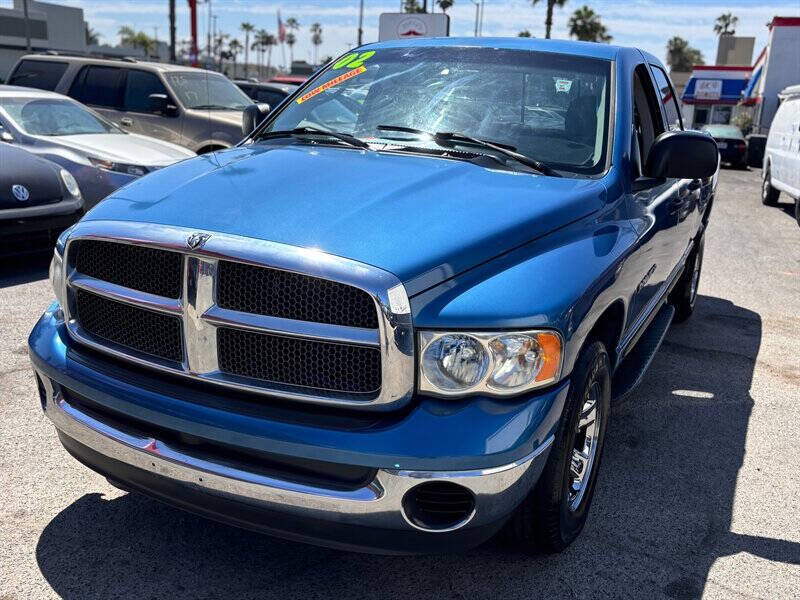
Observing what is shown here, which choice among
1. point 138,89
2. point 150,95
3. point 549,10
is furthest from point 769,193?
point 549,10

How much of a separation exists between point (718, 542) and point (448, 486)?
148cm

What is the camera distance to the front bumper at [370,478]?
2.26 metres

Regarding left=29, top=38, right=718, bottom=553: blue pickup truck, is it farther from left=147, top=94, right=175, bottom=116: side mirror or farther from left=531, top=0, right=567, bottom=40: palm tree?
left=531, top=0, right=567, bottom=40: palm tree

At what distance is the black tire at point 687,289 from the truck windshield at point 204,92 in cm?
722

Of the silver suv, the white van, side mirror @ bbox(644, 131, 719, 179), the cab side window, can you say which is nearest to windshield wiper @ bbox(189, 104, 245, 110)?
the silver suv

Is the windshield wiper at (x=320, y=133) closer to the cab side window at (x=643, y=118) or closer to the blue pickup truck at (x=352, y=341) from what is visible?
the blue pickup truck at (x=352, y=341)

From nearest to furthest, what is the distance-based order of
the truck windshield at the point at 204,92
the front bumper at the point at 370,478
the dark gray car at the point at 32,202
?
the front bumper at the point at 370,478, the dark gray car at the point at 32,202, the truck windshield at the point at 204,92

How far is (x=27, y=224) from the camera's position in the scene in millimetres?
6801

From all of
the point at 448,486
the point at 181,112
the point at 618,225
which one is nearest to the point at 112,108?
the point at 181,112

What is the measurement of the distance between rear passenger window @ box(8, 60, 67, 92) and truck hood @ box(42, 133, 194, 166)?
11.5 feet

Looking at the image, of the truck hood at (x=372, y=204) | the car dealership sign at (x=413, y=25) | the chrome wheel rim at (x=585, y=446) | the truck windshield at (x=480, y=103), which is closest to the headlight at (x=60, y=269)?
the truck hood at (x=372, y=204)

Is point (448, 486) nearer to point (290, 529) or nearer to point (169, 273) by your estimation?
point (290, 529)

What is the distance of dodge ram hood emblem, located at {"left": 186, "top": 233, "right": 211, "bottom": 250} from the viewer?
7.94ft

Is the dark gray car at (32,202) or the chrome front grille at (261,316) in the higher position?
the chrome front grille at (261,316)
